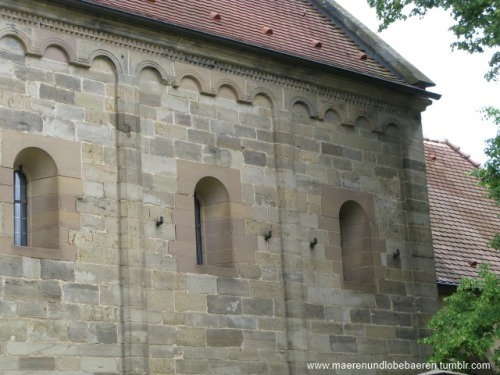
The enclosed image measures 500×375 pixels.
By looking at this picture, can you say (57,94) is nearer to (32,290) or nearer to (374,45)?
(32,290)

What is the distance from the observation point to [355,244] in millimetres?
25641

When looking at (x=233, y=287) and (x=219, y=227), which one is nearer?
(x=233, y=287)

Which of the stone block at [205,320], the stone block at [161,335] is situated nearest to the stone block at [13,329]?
the stone block at [161,335]

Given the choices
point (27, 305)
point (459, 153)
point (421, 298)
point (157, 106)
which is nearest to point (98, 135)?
point (157, 106)

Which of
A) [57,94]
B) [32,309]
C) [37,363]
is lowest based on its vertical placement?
[37,363]

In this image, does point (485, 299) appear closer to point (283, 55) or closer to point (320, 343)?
point (320, 343)

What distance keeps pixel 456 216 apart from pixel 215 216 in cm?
1006

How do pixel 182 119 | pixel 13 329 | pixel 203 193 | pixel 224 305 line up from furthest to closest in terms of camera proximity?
pixel 203 193 → pixel 182 119 → pixel 224 305 → pixel 13 329

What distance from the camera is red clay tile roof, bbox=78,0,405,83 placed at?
23.5 meters

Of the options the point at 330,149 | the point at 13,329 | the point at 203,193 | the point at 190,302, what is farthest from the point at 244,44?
the point at 13,329

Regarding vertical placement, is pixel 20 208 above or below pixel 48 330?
above

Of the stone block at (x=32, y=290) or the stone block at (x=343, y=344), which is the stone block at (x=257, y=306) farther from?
the stone block at (x=32, y=290)

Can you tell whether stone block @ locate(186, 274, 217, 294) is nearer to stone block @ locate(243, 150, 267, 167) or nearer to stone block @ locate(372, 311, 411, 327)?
stone block @ locate(243, 150, 267, 167)

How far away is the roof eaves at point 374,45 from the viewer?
2758 cm
